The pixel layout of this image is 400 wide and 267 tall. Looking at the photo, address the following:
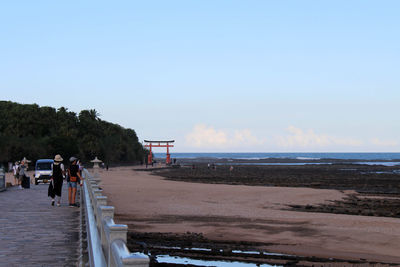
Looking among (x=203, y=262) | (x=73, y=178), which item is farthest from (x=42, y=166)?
(x=203, y=262)

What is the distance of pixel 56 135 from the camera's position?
81.1 meters

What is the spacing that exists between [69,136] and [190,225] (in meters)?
67.7

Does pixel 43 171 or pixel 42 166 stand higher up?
pixel 42 166

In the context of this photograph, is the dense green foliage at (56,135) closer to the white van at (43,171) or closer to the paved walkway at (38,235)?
the white van at (43,171)

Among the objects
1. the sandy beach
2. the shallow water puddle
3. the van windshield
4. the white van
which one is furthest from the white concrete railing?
the van windshield

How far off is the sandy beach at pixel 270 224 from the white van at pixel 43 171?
5655 millimetres

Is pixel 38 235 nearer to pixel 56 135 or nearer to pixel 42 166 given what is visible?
pixel 42 166

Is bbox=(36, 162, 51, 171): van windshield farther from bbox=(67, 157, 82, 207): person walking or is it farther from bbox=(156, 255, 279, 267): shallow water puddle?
bbox=(156, 255, 279, 267): shallow water puddle

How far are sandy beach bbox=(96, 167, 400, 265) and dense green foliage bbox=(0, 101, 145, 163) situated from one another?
42084 mm

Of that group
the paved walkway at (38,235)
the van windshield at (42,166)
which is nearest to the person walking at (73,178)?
the paved walkway at (38,235)

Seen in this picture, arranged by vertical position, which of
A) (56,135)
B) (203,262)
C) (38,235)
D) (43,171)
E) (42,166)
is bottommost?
(203,262)

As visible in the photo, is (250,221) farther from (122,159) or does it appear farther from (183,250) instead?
(122,159)

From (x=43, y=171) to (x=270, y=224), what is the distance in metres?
20.2

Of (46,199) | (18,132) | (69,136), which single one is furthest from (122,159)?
(46,199)
